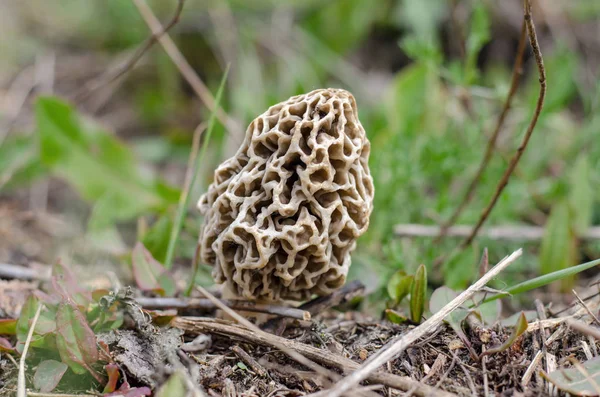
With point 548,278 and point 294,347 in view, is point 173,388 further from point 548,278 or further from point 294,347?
point 548,278

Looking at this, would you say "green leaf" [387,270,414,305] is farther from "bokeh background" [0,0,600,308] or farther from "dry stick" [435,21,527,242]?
"dry stick" [435,21,527,242]

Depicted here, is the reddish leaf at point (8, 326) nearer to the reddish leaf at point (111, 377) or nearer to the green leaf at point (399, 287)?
the reddish leaf at point (111, 377)

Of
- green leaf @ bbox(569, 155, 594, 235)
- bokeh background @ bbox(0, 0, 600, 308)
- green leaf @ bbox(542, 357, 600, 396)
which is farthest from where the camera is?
bokeh background @ bbox(0, 0, 600, 308)

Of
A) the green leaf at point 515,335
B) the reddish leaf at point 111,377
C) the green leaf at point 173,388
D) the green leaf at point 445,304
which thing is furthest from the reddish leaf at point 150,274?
the green leaf at point 515,335

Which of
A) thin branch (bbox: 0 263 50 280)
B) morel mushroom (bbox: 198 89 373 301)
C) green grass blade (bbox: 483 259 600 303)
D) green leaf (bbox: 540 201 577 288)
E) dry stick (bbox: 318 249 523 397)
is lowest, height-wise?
green leaf (bbox: 540 201 577 288)

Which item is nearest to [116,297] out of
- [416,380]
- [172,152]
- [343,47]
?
[416,380]

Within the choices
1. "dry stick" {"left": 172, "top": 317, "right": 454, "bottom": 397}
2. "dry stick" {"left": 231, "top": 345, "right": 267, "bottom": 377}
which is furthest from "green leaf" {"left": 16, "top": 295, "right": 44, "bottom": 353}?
"dry stick" {"left": 231, "top": 345, "right": 267, "bottom": 377}
